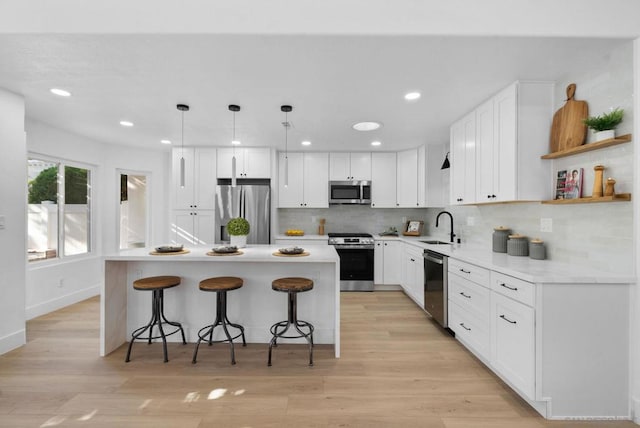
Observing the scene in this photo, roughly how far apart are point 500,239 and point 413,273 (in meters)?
1.47

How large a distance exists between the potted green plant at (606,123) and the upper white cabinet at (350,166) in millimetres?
3327

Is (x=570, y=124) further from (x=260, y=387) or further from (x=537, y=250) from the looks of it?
(x=260, y=387)

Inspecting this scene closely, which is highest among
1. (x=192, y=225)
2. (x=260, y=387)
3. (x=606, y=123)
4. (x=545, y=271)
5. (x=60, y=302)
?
(x=606, y=123)

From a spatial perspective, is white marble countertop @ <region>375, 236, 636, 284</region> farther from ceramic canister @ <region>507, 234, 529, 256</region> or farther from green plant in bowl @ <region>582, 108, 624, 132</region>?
green plant in bowl @ <region>582, 108, 624, 132</region>

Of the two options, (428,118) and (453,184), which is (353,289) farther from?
(428,118)

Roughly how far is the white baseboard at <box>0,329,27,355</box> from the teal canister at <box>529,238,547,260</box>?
4890 millimetres

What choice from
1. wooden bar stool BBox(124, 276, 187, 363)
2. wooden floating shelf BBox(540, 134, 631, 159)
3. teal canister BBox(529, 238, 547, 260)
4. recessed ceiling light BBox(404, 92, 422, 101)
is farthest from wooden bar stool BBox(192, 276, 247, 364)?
wooden floating shelf BBox(540, 134, 631, 159)

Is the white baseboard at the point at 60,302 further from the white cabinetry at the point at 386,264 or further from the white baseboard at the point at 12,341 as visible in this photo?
the white cabinetry at the point at 386,264

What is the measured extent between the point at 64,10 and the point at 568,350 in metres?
3.90

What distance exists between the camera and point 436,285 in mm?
3377

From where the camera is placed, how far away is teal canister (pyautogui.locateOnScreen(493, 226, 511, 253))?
305cm

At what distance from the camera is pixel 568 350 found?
188 centimetres

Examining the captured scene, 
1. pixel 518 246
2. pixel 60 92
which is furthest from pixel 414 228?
pixel 60 92

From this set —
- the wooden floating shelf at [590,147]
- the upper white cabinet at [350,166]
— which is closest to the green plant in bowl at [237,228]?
the upper white cabinet at [350,166]
